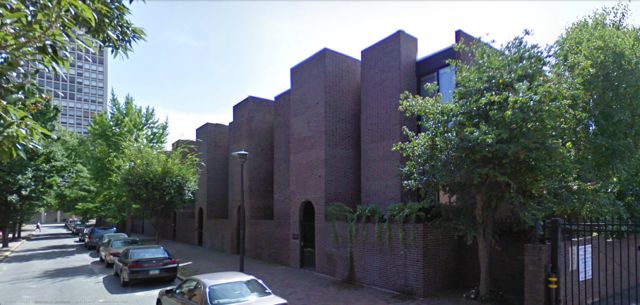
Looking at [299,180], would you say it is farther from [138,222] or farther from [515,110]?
[138,222]

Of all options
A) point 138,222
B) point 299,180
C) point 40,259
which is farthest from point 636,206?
point 138,222

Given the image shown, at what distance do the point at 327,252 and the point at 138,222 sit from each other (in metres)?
38.2

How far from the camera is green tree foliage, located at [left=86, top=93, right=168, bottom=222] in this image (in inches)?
1145

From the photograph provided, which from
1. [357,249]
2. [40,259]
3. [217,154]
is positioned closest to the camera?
[357,249]

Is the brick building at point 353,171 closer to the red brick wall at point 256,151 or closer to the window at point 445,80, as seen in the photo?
the window at point 445,80

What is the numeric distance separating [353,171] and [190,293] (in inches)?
380

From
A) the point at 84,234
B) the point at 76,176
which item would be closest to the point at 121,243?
the point at 76,176

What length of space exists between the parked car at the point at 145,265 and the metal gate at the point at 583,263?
1217cm

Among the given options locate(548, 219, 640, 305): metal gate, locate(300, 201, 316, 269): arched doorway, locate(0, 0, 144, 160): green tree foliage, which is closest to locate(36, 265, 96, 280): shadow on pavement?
locate(300, 201, 316, 269): arched doorway

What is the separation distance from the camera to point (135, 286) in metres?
14.5

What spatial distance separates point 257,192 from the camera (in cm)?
2219

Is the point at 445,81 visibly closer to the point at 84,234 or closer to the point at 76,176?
the point at 76,176

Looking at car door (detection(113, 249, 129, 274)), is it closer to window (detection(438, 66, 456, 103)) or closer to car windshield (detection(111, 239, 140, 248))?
car windshield (detection(111, 239, 140, 248))

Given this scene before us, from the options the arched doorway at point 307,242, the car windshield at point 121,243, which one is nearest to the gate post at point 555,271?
the arched doorway at point 307,242
